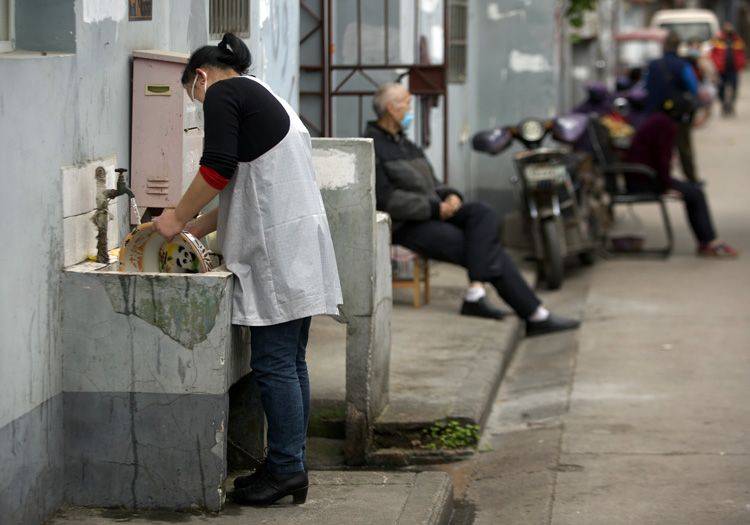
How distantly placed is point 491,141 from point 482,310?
2.31 m

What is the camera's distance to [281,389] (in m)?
4.90

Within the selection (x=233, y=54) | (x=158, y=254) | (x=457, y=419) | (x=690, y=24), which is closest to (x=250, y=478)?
(x=158, y=254)

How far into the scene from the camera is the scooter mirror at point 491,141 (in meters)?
10.8

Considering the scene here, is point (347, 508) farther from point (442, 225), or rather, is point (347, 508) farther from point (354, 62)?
point (354, 62)

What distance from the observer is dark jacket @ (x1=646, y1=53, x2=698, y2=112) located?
41.4 feet

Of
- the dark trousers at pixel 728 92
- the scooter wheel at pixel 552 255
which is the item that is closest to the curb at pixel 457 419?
the scooter wheel at pixel 552 255

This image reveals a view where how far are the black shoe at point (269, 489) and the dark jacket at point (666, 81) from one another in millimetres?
8359

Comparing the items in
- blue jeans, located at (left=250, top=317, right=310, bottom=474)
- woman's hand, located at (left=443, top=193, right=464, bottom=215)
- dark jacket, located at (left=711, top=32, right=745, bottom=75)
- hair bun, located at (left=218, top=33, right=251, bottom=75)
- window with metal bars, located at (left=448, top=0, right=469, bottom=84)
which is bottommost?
blue jeans, located at (left=250, top=317, right=310, bottom=474)

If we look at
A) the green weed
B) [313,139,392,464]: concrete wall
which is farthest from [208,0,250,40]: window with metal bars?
the green weed

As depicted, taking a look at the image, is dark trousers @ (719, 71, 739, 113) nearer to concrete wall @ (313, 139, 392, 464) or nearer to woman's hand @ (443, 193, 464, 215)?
woman's hand @ (443, 193, 464, 215)

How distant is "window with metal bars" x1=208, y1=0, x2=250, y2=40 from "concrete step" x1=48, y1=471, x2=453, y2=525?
2.16 m

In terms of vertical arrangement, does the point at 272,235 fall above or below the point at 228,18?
below

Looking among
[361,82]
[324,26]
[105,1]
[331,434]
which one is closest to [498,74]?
[361,82]

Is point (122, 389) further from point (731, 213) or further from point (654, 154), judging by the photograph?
point (731, 213)
